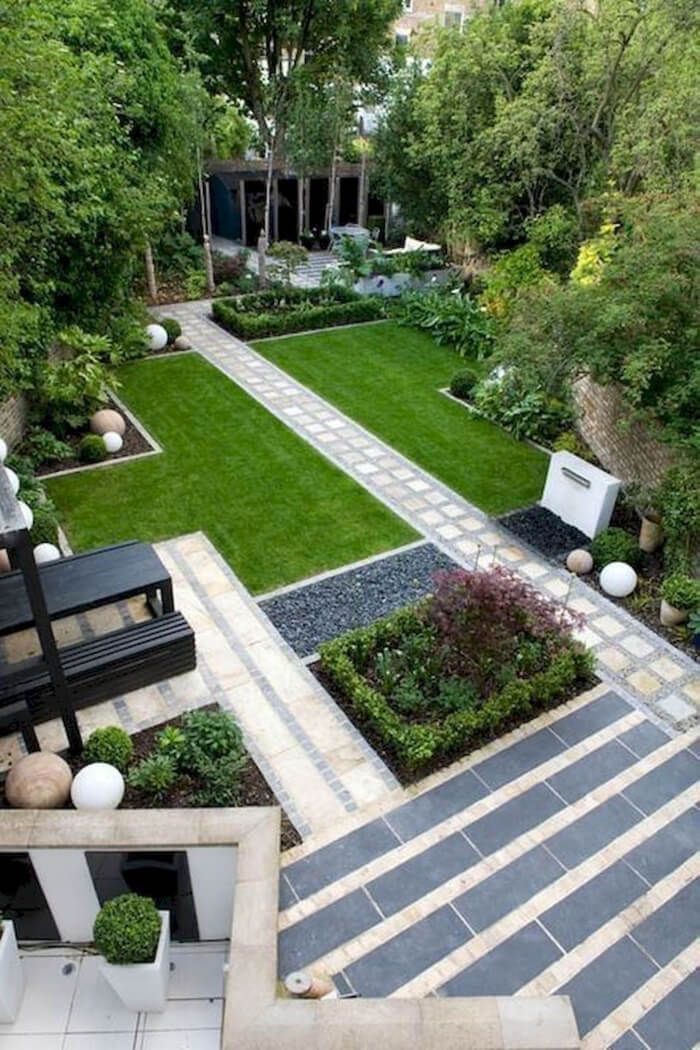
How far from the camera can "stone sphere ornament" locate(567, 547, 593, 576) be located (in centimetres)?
1098

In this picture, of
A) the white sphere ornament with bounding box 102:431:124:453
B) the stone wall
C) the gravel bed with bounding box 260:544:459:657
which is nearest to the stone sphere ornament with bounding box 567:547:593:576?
the gravel bed with bounding box 260:544:459:657

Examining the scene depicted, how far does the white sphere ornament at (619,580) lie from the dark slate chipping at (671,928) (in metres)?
Answer: 4.51

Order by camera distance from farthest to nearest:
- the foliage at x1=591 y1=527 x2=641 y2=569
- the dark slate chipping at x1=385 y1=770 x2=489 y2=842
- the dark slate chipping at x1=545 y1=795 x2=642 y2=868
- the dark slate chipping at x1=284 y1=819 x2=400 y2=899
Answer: the foliage at x1=591 y1=527 x2=641 y2=569, the dark slate chipping at x1=385 y1=770 x2=489 y2=842, the dark slate chipping at x1=545 y1=795 x2=642 y2=868, the dark slate chipping at x1=284 y1=819 x2=400 y2=899

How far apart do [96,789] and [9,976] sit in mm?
1633

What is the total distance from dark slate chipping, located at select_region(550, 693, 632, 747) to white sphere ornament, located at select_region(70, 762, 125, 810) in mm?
4910

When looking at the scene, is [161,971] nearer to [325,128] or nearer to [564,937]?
[564,937]

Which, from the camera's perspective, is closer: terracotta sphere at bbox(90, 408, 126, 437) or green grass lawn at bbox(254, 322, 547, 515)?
green grass lawn at bbox(254, 322, 547, 515)

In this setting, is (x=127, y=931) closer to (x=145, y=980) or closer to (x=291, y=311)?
(x=145, y=980)

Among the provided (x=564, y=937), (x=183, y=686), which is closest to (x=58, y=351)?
(x=183, y=686)

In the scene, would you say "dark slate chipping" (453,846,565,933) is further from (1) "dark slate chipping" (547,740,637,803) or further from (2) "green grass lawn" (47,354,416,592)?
(2) "green grass lawn" (47,354,416,592)

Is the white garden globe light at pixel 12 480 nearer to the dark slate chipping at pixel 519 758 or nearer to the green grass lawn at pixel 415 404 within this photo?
the dark slate chipping at pixel 519 758

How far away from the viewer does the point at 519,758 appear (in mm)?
8016

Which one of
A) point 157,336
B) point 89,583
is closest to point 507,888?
point 89,583

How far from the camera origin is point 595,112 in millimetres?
18688
